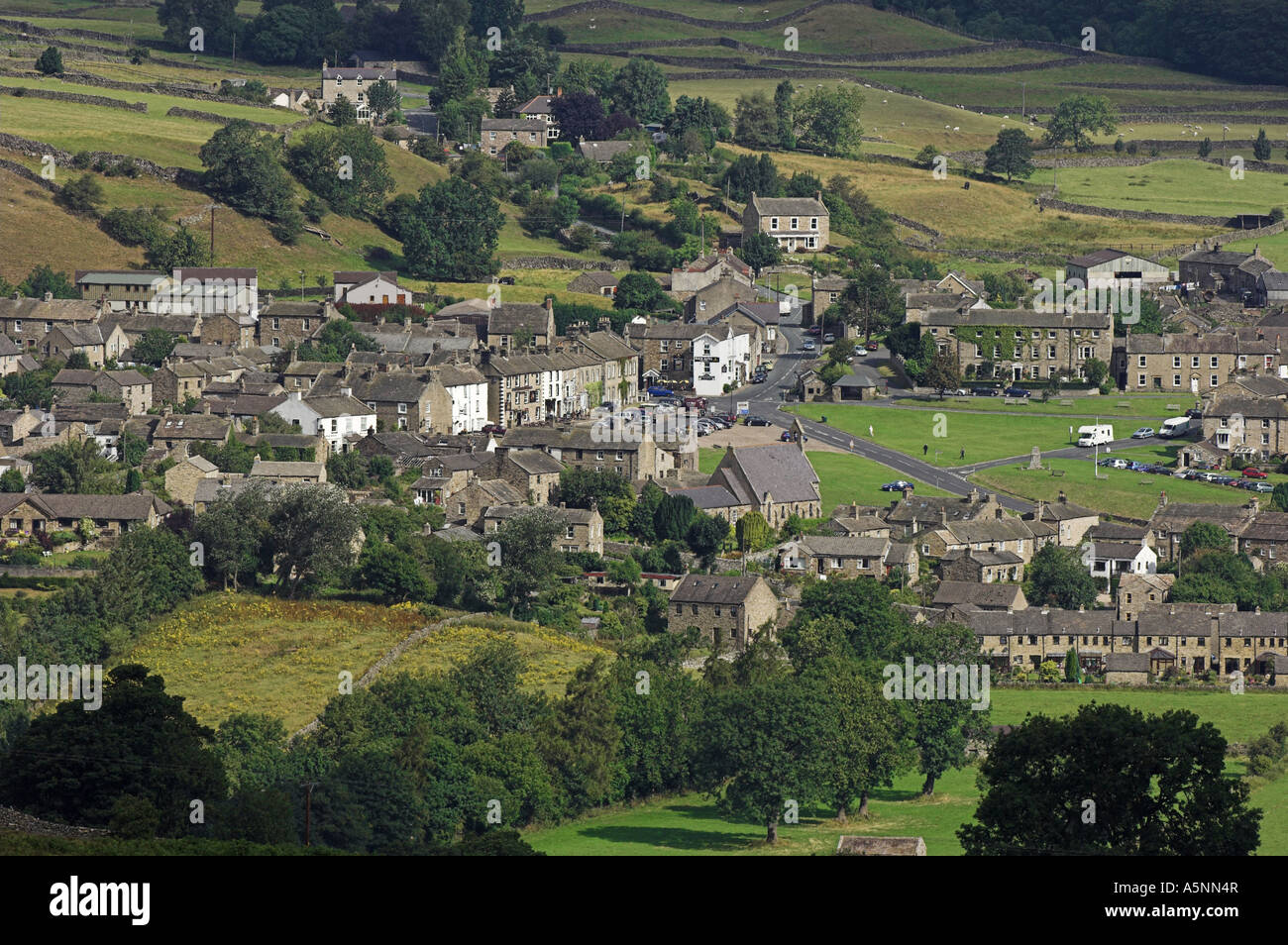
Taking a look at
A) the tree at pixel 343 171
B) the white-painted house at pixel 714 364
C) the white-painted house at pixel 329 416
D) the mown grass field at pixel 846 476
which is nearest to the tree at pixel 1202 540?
the mown grass field at pixel 846 476

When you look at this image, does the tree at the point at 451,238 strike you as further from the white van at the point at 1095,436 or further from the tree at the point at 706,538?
the tree at the point at 706,538

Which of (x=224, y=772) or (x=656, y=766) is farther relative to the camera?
(x=656, y=766)

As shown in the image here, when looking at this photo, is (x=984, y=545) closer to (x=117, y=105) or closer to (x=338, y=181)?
(x=338, y=181)

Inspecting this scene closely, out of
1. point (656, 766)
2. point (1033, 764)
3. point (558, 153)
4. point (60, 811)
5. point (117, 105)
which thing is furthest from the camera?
point (558, 153)

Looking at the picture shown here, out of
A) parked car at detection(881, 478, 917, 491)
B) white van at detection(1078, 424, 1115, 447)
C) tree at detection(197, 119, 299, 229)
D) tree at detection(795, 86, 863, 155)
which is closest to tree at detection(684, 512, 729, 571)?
parked car at detection(881, 478, 917, 491)

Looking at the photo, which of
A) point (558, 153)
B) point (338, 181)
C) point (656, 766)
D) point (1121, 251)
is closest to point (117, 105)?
point (338, 181)

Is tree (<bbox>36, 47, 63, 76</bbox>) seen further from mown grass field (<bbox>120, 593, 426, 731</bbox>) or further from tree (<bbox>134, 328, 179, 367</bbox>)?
mown grass field (<bbox>120, 593, 426, 731</bbox>)

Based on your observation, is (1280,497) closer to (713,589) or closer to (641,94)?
(713,589)
